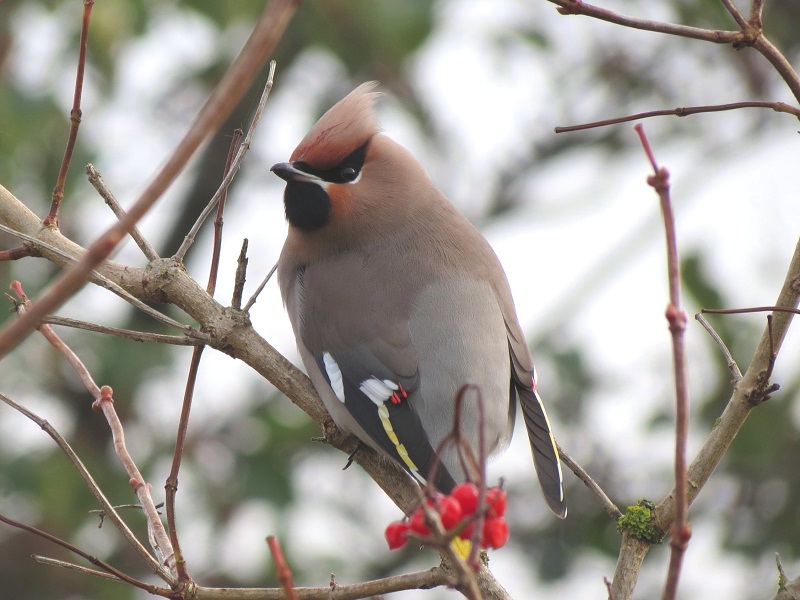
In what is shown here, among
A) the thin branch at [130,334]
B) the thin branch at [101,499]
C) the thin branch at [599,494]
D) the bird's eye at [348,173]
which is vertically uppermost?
the bird's eye at [348,173]

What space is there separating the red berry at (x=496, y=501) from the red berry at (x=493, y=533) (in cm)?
1

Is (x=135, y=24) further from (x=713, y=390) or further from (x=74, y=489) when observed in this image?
(x=713, y=390)

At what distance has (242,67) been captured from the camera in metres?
A: 0.90

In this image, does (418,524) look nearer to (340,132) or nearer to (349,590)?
(349,590)

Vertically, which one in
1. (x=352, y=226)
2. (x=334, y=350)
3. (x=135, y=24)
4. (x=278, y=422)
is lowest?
(x=334, y=350)

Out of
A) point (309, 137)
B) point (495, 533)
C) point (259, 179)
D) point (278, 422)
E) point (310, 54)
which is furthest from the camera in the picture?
point (259, 179)

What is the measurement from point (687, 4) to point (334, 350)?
343cm

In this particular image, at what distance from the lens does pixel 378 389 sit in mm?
3023

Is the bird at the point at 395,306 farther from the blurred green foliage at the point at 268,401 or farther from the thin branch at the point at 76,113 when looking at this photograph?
the blurred green foliage at the point at 268,401

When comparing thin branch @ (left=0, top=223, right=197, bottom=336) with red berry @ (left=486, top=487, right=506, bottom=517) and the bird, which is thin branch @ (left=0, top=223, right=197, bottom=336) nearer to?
the bird

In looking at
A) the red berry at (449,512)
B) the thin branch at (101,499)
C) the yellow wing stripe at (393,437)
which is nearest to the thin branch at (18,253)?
the thin branch at (101,499)

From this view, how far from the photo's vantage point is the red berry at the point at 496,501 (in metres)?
1.47

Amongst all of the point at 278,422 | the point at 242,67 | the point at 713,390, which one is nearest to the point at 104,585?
the point at 278,422

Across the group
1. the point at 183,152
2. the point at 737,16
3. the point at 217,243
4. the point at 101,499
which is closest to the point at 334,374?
the point at 217,243
